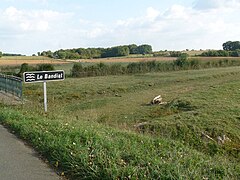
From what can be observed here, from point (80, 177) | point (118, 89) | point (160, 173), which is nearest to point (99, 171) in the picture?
point (80, 177)

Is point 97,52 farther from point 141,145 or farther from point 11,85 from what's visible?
point 141,145

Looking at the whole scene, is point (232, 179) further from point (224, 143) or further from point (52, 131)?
point (224, 143)

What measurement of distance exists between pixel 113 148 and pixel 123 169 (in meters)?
1.08

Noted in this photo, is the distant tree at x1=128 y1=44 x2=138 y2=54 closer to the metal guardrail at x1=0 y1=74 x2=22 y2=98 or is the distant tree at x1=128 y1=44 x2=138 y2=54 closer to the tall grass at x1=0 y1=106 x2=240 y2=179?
the metal guardrail at x1=0 y1=74 x2=22 y2=98

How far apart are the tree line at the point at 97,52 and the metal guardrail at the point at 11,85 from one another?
214ft

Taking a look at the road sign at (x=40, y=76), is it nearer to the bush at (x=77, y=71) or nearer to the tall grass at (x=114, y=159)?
the tall grass at (x=114, y=159)

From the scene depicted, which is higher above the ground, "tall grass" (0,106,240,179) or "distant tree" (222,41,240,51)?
"distant tree" (222,41,240,51)

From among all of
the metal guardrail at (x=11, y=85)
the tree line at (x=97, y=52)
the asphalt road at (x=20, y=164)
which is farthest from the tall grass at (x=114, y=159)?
the tree line at (x=97, y=52)

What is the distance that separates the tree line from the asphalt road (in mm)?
79270

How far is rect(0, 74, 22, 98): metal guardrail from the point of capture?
53.1 feet

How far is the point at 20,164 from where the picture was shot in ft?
17.2

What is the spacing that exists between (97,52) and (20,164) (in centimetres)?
9658

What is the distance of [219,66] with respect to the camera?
61.6 m

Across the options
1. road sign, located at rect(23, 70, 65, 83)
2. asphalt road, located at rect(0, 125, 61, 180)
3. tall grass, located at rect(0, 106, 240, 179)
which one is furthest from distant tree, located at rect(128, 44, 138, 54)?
asphalt road, located at rect(0, 125, 61, 180)
